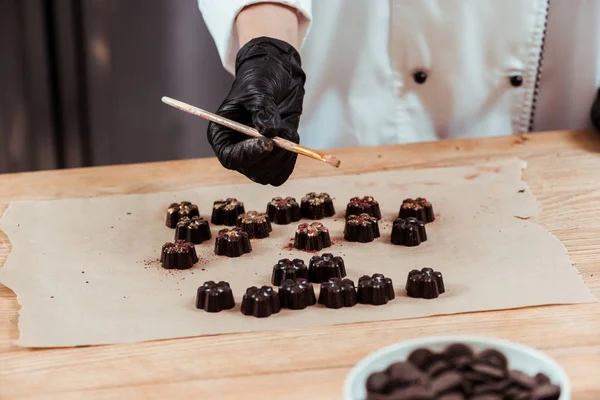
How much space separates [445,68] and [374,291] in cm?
99

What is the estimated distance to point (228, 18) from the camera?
5.89ft

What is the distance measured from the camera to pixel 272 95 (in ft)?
5.04

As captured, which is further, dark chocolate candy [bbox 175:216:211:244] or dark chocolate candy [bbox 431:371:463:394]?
dark chocolate candy [bbox 175:216:211:244]

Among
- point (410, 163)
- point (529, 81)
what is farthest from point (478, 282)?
point (529, 81)

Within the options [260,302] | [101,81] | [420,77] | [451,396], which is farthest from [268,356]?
[101,81]

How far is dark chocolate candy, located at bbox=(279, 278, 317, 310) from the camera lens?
4.09ft

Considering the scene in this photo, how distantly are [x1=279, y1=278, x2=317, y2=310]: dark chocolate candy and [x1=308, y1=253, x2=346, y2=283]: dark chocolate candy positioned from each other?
0.28ft

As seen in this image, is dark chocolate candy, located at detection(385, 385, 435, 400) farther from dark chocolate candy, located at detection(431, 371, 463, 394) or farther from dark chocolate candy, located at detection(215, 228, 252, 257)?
dark chocolate candy, located at detection(215, 228, 252, 257)

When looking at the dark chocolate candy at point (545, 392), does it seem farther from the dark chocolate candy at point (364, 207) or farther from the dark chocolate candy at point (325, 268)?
the dark chocolate candy at point (364, 207)

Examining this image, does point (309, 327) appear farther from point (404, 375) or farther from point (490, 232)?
point (490, 232)

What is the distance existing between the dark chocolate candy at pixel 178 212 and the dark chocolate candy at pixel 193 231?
0.07 metres

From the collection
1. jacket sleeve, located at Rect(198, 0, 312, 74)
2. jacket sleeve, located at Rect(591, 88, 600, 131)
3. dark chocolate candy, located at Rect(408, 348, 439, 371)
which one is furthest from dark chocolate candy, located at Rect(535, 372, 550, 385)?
jacket sleeve, located at Rect(591, 88, 600, 131)

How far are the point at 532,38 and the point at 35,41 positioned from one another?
1.60m

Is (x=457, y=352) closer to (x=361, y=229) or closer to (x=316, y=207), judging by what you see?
→ (x=361, y=229)
